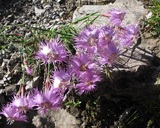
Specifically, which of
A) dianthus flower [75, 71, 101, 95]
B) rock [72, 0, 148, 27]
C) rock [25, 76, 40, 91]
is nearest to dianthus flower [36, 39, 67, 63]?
dianthus flower [75, 71, 101, 95]

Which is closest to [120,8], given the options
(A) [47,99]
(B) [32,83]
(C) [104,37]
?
(B) [32,83]

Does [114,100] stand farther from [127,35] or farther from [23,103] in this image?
[23,103]

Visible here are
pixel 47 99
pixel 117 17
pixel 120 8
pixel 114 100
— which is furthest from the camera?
pixel 120 8

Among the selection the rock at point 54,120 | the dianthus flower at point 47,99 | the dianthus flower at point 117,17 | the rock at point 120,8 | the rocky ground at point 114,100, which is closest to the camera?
the dianthus flower at point 47,99

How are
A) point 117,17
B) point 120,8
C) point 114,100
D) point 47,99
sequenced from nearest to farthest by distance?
point 47,99, point 117,17, point 114,100, point 120,8

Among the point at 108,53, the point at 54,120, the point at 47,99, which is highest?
the point at 108,53

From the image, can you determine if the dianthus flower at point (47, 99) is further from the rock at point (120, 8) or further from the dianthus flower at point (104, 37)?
the rock at point (120, 8)

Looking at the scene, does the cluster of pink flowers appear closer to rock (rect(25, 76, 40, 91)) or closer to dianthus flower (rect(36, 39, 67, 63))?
dianthus flower (rect(36, 39, 67, 63))

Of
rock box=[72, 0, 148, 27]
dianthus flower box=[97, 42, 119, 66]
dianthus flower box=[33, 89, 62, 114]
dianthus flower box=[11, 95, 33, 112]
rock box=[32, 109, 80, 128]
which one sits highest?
dianthus flower box=[97, 42, 119, 66]

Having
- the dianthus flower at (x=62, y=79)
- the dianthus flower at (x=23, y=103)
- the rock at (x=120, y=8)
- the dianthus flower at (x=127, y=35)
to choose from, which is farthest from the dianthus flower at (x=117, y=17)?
the dianthus flower at (x=23, y=103)
